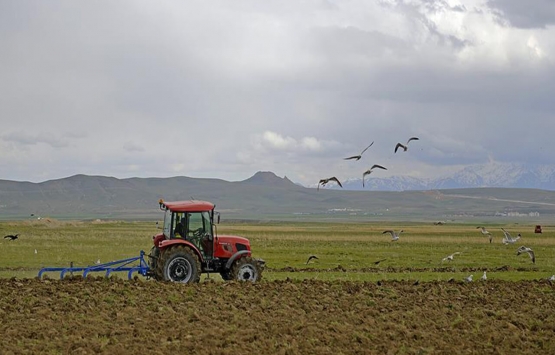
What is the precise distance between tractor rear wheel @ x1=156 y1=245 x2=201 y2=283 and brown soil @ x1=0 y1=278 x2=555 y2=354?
473mm

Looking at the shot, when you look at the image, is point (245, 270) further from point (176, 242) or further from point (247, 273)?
point (176, 242)

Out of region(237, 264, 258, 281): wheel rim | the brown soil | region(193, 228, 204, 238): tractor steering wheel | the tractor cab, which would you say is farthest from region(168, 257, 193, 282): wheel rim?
region(237, 264, 258, 281): wheel rim

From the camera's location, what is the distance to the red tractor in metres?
23.3

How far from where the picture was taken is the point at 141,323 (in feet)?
55.8

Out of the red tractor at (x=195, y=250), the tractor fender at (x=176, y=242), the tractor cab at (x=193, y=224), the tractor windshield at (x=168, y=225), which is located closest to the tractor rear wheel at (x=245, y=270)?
the red tractor at (x=195, y=250)

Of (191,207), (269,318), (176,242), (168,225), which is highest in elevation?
(191,207)

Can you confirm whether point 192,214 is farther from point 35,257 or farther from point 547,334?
point 35,257

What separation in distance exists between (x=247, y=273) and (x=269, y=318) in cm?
681

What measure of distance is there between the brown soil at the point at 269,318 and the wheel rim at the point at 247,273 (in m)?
0.75

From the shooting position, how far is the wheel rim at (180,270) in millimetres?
23328

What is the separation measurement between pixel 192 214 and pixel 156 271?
1.95 m

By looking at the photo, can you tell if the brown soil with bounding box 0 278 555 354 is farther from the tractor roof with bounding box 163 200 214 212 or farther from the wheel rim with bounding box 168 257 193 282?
the tractor roof with bounding box 163 200 214 212

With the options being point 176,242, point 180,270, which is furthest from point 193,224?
point 180,270

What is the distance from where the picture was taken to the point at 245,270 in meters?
24.5
